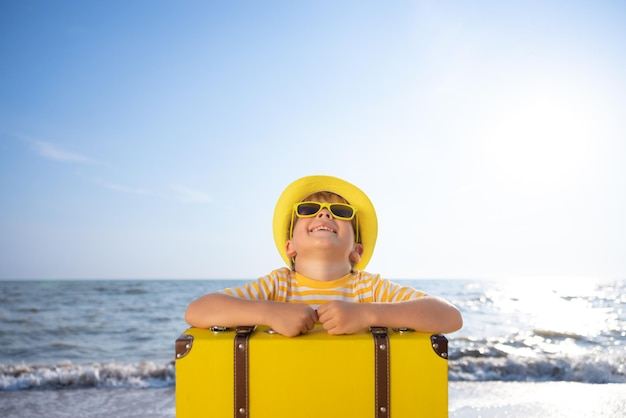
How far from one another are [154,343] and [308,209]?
6.58 m

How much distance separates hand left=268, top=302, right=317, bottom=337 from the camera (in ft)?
6.22

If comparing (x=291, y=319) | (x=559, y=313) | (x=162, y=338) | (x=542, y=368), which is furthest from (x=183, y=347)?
(x=559, y=313)

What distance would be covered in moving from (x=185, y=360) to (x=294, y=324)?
437 millimetres

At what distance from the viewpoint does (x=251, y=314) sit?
2.01 metres

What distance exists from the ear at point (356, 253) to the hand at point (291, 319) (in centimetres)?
87

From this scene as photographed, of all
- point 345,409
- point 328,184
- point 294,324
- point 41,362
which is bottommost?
point 41,362

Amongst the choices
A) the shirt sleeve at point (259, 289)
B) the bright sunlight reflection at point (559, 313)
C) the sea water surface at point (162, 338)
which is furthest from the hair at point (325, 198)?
the bright sunlight reflection at point (559, 313)

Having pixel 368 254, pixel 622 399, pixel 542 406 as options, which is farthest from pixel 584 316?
pixel 368 254

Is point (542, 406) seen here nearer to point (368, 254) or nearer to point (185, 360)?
point (368, 254)

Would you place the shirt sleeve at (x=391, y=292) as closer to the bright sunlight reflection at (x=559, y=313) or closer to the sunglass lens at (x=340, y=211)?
the sunglass lens at (x=340, y=211)

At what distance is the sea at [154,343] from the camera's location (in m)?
5.59

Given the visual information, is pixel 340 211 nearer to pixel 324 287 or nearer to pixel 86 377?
pixel 324 287

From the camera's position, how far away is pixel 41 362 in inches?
282

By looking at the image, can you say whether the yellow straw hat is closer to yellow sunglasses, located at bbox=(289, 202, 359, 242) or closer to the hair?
the hair
